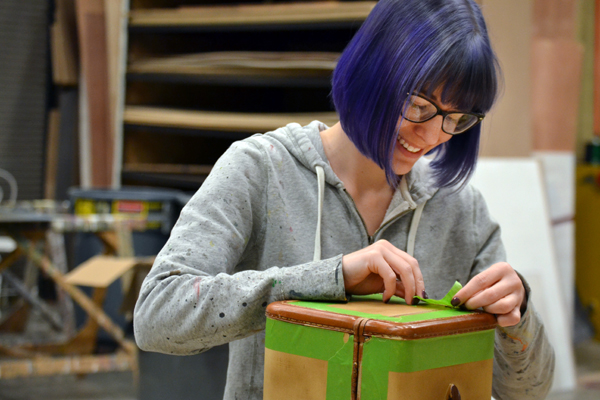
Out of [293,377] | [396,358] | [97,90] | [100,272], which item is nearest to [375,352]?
[396,358]

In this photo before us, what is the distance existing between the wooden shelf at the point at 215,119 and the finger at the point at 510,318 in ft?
8.67

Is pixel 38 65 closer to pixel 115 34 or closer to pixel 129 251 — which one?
pixel 115 34

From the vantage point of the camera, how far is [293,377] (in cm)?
80

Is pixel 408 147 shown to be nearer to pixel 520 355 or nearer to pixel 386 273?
pixel 386 273

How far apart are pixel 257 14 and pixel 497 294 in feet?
9.96

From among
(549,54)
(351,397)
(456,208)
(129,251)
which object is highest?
(549,54)

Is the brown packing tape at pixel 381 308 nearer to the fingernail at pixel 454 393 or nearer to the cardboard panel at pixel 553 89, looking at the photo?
the fingernail at pixel 454 393

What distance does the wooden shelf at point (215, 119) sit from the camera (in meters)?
3.56

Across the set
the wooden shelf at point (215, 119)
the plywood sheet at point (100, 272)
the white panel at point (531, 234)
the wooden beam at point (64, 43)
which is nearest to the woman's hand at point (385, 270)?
the plywood sheet at point (100, 272)

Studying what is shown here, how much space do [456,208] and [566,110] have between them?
8.93 ft

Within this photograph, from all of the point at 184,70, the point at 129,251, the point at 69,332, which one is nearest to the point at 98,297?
the point at 129,251

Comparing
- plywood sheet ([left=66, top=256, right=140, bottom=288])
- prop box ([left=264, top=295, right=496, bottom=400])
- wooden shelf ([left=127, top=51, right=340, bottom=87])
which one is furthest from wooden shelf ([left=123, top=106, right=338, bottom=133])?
prop box ([left=264, top=295, right=496, bottom=400])

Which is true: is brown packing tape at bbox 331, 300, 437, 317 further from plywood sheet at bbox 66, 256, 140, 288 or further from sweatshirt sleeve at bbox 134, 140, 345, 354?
plywood sheet at bbox 66, 256, 140, 288

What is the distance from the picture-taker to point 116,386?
3.32 metres
